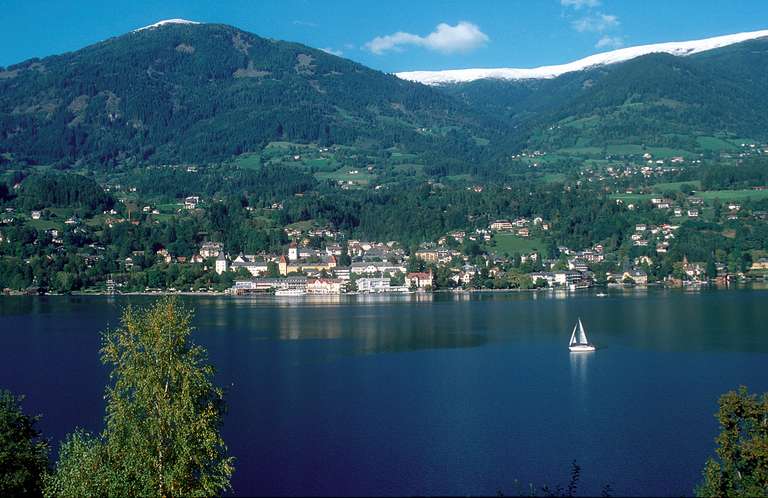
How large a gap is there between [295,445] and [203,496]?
6.81 m

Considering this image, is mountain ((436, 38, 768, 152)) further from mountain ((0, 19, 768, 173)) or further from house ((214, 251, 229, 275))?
house ((214, 251, 229, 275))

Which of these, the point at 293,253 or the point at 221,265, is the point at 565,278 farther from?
the point at 221,265

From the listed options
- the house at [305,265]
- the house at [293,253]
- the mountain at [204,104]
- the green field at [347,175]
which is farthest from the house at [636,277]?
the mountain at [204,104]

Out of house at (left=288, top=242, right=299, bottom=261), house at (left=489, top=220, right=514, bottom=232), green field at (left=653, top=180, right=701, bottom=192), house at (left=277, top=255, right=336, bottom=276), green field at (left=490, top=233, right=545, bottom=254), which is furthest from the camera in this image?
green field at (left=653, top=180, right=701, bottom=192)

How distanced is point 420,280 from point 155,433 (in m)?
53.0

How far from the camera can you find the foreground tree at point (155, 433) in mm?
11305

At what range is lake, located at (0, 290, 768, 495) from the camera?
635 inches

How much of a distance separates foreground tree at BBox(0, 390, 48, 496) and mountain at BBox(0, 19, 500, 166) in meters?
105

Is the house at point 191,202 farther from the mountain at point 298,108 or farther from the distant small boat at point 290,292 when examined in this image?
the mountain at point 298,108

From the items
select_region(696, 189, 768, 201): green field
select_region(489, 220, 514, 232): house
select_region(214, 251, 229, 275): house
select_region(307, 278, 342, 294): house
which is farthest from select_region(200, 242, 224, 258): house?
select_region(696, 189, 768, 201): green field

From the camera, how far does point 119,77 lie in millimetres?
131500

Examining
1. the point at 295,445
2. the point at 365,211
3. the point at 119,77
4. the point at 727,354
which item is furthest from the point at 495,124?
the point at 295,445

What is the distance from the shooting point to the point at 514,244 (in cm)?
7131

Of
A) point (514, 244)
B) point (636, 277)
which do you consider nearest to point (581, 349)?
point (636, 277)
